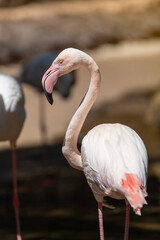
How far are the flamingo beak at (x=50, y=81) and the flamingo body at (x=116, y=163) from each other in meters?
0.33

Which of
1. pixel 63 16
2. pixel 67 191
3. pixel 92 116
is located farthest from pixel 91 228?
pixel 63 16

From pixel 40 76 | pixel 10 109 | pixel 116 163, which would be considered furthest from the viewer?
pixel 40 76

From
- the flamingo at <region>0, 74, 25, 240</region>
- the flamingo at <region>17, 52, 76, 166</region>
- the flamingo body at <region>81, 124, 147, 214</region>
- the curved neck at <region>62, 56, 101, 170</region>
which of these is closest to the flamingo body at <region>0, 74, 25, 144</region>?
the flamingo at <region>0, 74, 25, 240</region>

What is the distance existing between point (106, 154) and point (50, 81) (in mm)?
515

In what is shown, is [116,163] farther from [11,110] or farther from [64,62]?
[11,110]

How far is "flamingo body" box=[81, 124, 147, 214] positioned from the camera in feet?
10.4

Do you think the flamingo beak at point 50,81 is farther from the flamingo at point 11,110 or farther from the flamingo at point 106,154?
the flamingo at point 11,110

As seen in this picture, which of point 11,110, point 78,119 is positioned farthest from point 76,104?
point 78,119

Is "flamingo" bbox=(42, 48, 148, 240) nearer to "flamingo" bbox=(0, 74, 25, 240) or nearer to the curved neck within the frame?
the curved neck

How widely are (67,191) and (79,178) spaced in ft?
1.41

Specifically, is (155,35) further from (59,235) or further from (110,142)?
(110,142)

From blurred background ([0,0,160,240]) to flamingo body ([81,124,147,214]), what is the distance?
3.92 feet

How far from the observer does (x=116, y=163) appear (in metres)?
3.30

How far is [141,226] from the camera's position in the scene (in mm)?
4742
